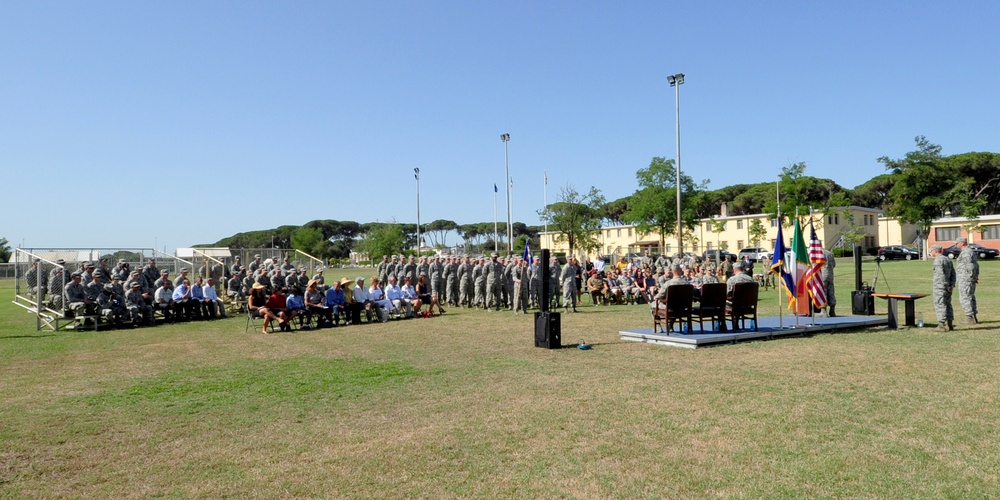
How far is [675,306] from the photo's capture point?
12.0m

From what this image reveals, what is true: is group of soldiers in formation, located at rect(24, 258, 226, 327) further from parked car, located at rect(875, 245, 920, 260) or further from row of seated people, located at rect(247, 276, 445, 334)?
parked car, located at rect(875, 245, 920, 260)

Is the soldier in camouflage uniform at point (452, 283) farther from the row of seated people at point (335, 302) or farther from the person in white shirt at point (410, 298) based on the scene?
the person in white shirt at point (410, 298)

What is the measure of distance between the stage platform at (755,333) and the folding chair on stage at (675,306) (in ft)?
0.98

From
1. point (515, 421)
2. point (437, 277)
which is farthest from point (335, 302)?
point (515, 421)

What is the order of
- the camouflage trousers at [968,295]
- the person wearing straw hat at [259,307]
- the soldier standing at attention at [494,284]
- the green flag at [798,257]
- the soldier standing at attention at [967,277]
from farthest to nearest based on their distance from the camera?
the soldier standing at attention at [494,284] → the person wearing straw hat at [259,307] → the camouflage trousers at [968,295] → the soldier standing at attention at [967,277] → the green flag at [798,257]

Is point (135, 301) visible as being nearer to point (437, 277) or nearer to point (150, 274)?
point (150, 274)

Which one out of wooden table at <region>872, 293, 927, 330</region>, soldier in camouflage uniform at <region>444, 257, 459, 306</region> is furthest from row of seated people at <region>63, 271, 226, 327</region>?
wooden table at <region>872, 293, 927, 330</region>

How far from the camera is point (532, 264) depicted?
19.8 metres

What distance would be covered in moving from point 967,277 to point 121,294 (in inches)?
764

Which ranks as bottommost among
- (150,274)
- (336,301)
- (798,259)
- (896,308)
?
(896,308)

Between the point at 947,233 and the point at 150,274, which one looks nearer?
the point at 150,274

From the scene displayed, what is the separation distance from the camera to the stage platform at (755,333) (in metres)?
11.4

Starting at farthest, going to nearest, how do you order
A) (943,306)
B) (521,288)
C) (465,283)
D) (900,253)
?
(900,253), (465,283), (521,288), (943,306)

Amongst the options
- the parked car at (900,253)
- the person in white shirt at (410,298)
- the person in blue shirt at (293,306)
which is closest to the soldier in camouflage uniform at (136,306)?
the person in blue shirt at (293,306)
